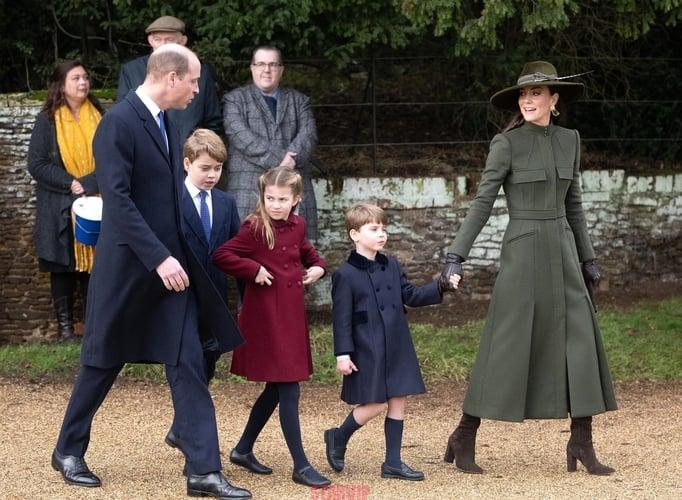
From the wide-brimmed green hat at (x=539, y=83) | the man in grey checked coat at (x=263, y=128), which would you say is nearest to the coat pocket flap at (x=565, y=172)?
the wide-brimmed green hat at (x=539, y=83)

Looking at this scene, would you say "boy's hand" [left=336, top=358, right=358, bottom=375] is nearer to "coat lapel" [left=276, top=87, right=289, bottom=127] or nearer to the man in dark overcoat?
the man in dark overcoat

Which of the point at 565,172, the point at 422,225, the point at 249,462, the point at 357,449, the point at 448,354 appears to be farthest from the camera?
the point at 422,225

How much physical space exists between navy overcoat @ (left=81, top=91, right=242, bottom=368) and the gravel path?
697 mm

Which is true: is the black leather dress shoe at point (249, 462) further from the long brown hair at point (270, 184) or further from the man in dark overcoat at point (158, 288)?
the long brown hair at point (270, 184)

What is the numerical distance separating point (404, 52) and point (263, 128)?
2.72m

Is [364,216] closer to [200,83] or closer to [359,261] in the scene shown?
[359,261]

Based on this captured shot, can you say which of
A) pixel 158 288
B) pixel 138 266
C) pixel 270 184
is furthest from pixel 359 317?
pixel 138 266

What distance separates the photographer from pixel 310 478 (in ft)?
19.7

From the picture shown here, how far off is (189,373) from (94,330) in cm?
47

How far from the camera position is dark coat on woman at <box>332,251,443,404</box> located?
612cm

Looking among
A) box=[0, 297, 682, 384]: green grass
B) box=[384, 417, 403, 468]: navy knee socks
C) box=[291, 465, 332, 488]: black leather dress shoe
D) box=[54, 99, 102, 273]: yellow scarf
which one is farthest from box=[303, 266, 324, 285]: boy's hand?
box=[54, 99, 102, 273]: yellow scarf

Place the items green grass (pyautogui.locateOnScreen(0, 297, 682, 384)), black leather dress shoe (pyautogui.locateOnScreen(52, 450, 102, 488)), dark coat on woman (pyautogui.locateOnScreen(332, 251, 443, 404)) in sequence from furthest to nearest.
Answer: green grass (pyautogui.locateOnScreen(0, 297, 682, 384)) < dark coat on woman (pyautogui.locateOnScreen(332, 251, 443, 404)) < black leather dress shoe (pyautogui.locateOnScreen(52, 450, 102, 488))

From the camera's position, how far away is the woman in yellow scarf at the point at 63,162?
9.20 meters

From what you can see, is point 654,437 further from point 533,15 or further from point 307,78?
point 307,78
